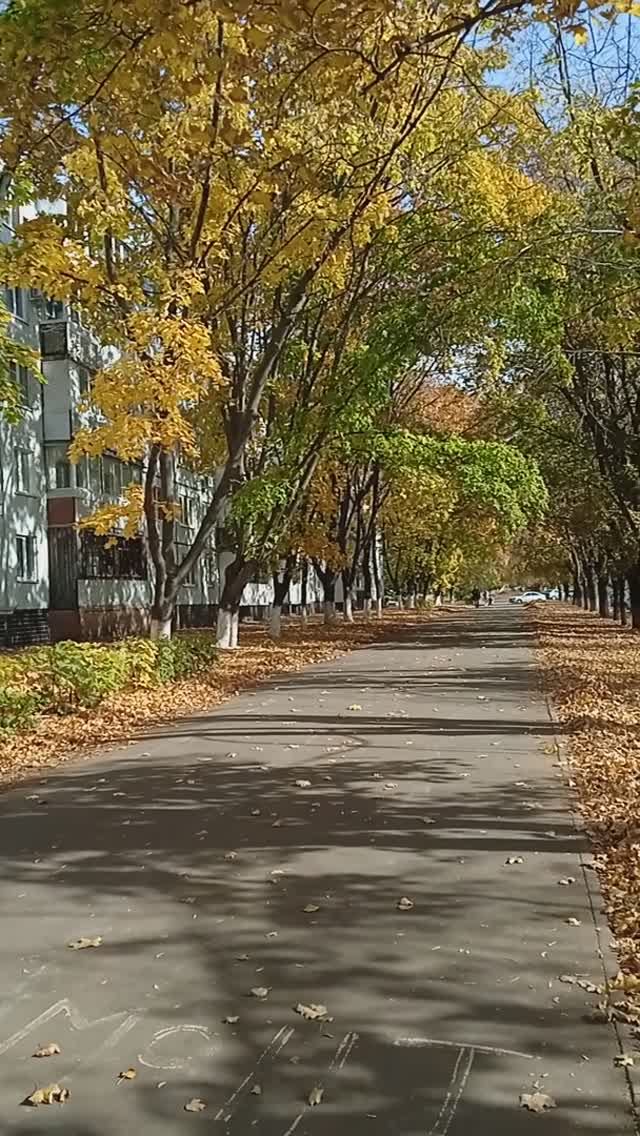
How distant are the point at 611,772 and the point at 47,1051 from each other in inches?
270

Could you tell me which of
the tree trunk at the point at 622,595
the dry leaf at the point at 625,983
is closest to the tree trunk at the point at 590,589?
the tree trunk at the point at 622,595

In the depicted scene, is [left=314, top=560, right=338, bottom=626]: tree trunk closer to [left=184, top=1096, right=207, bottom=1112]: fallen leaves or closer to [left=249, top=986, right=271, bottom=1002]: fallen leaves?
[left=249, top=986, right=271, bottom=1002]: fallen leaves

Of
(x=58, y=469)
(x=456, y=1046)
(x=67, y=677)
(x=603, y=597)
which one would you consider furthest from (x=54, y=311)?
(x=456, y=1046)

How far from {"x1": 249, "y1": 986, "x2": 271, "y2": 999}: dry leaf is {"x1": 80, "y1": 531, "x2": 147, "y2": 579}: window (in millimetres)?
28346

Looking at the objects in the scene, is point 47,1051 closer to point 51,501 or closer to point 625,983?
point 625,983

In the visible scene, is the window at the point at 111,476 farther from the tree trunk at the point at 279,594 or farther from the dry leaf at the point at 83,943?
the dry leaf at the point at 83,943

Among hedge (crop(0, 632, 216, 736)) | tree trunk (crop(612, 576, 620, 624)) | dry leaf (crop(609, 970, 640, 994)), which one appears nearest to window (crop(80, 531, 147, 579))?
hedge (crop(0, 632, 216, 736))

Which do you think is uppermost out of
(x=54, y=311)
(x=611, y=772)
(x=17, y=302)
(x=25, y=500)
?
(x=54, y=311)

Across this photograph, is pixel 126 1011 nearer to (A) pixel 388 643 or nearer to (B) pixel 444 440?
(B) pixel 444 440

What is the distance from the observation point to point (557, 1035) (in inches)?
172

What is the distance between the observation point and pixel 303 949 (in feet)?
17.7

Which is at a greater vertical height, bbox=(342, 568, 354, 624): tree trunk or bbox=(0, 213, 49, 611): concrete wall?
bbox=(0, 213, 49, 611): concrete wall

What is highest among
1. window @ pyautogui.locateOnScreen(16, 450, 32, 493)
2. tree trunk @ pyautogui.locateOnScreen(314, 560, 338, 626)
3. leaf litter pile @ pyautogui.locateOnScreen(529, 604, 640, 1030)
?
window @ pyautogui.locateOnScreen(16, 450, 32, 493)

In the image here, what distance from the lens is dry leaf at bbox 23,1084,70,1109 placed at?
3.87 metres
